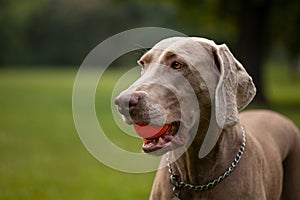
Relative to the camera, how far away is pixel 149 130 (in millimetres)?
3750

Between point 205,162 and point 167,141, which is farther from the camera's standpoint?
point 205,162

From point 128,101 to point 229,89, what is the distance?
0.79 m

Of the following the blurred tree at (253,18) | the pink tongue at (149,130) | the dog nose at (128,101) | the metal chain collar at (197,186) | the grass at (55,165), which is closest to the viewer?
the dog nose at (128,101)

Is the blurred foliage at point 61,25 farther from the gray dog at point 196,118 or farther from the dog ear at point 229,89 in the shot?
the dog ear at point 229,89

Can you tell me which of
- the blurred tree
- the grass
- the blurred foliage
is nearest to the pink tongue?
the grass

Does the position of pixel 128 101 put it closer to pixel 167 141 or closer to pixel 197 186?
pixel 167 141

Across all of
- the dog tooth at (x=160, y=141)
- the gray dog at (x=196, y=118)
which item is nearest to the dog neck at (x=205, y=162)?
the gray dog at (x=196, y=118)

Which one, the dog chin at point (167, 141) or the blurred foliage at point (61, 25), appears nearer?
the dog chin at point (167, 141)

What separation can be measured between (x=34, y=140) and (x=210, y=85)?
771 centimetres

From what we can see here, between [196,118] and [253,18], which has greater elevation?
[196,118]

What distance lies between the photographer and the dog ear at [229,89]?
3.90 metres

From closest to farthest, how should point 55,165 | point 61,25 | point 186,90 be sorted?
point 186,90 → point 55,165 → point 61,25

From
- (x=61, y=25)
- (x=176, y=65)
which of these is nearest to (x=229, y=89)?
(x=176, y=65)

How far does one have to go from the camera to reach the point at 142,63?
13.6 ft
